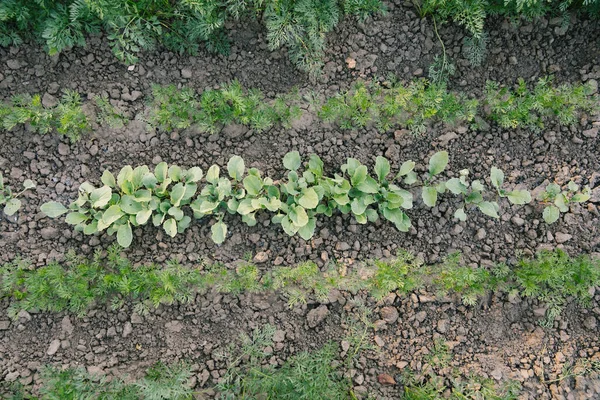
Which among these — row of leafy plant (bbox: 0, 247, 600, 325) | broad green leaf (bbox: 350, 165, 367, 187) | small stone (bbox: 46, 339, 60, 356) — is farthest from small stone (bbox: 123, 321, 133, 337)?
broad green leaf (bbox: 350, 165, 367, 187)

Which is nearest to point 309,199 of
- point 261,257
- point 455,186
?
point 261,257

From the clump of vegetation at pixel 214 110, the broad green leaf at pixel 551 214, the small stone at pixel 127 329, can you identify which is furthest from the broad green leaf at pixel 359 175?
the small stone at pixel 127 329

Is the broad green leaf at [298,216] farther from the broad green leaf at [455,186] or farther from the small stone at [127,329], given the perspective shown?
the small stone at [127,329]

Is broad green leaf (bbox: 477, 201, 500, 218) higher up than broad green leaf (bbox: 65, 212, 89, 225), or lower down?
higher up

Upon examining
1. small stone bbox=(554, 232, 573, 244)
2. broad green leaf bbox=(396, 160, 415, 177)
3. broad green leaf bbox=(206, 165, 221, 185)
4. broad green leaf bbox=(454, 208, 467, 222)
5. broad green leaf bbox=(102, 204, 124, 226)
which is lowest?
broad green leaf bbox=(102, 204, 124, 226)

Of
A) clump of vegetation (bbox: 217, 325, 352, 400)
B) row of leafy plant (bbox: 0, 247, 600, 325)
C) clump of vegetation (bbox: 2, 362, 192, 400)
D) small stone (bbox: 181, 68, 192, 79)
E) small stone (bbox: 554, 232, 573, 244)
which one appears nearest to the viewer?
clump of vegetation (bbox: 2, 362, 192, 400)

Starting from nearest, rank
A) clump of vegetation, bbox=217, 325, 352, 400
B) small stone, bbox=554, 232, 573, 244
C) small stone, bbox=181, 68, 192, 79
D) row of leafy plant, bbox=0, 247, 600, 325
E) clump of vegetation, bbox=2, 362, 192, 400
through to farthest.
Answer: clump of vegetation, bbox=2, 362, 192, 400
clump of vegetation, bbox=217, 325, 352, 400
row of leafy plant, bbox=0, 247, 600, 325
small stone, bbox=554, 232, 573, 244
small stone, bbox=181, 68, 192, 79

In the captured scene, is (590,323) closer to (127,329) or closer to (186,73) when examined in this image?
(127,329)

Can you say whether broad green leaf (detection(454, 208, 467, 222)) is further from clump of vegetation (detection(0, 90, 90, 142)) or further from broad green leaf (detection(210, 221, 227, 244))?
clump of vegetation (detection(0, 90, 90, 142))
